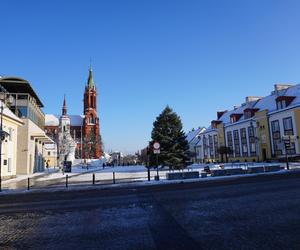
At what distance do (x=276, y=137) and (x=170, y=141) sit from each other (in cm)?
2784

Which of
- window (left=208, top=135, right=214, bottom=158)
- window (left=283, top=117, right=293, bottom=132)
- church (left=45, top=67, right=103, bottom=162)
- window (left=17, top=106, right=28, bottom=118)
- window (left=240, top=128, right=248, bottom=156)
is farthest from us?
church (left=45, top=67, right=103, bottom=162)

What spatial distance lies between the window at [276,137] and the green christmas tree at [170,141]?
24767mm

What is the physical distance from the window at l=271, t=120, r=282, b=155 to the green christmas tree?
81.3ft

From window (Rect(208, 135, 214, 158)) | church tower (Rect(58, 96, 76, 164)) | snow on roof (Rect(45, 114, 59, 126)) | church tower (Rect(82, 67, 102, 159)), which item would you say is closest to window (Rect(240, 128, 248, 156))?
window (Rect(208, 135, 214, 158))

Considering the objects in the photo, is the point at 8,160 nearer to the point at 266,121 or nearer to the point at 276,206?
the point at 276,206

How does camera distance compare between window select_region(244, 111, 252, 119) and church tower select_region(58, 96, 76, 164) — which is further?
window select_region(244, 111, 252, 119)

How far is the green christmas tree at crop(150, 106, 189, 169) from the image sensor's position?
40.2 metres

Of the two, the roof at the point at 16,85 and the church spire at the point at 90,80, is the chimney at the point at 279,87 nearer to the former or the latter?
the roof at the point at 16,85

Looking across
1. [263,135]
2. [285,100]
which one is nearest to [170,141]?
[285,100]

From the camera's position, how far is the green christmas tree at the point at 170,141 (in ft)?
132

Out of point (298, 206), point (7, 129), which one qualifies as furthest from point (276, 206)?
point (7, 129)

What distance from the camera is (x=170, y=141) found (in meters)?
41.0

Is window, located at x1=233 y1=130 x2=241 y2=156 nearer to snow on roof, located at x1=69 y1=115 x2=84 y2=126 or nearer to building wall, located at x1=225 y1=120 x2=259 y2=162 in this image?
building wall, located at x1=225 y1=120 x2=259 y2=162

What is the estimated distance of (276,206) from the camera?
10969 mm
